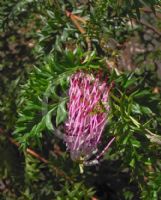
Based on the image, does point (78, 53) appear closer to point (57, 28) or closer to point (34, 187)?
point (57, 28)

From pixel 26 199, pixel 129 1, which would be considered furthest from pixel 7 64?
pixel 129 1

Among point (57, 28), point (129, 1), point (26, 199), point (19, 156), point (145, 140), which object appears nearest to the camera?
point (145, 140)
